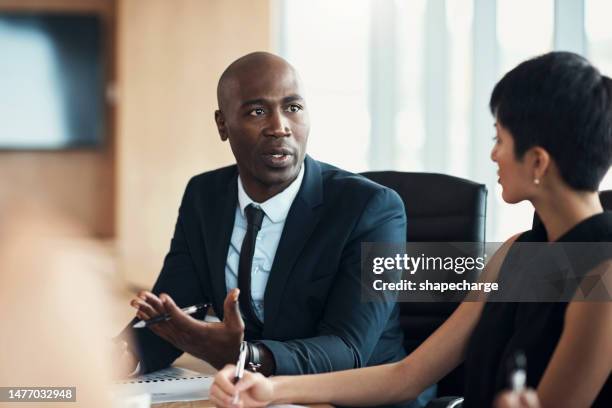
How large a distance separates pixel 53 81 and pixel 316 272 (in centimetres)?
640

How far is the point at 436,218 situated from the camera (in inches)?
85.2

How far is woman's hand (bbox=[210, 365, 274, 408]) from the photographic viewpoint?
4.38 feet

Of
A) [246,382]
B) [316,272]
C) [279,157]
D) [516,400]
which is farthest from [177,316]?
[516,400]

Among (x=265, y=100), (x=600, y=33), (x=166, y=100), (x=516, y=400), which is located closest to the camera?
(x=516, y=400)

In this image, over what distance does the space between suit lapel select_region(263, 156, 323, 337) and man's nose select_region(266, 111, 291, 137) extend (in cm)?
12

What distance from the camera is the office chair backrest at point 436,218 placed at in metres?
2.08

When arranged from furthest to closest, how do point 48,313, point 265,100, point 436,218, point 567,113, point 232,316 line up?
point 436,218
point 265,100
point 232,316
point 567,113
point 48,313

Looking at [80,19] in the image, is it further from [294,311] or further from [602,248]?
[602,248]

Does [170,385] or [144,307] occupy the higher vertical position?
[144,307]

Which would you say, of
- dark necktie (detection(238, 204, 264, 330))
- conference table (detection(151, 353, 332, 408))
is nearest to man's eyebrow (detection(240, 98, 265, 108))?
dark necktie (detection(238, 204, 264, 330))

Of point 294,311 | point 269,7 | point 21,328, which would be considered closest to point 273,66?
point 294,311

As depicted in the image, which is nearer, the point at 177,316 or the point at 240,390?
the point at 240,390

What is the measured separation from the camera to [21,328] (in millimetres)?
685

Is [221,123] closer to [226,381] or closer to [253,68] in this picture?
[253,68]
